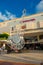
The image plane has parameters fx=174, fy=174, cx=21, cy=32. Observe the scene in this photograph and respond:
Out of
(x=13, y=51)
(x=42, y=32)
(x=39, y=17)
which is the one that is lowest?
(x=13, y=51)

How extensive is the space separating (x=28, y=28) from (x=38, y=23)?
232 centimetres

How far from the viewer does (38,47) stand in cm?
3253

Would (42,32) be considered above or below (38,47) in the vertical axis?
above

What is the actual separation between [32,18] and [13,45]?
12.9 m

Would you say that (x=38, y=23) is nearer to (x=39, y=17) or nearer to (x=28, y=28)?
(x=28, y=28)

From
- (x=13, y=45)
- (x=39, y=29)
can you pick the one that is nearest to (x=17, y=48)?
(x=13, y=45)

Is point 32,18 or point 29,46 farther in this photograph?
point 32,18

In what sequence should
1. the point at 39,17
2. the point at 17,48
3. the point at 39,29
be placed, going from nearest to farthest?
the point at 17,48, the point at 39,29, the point at 39,17

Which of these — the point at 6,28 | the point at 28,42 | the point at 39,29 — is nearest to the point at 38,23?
the point at 39,29

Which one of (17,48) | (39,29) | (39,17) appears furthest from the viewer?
(39,17)

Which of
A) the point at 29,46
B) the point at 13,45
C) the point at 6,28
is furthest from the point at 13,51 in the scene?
the point at 6,28

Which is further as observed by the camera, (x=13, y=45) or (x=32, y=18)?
(x=32, y=18)

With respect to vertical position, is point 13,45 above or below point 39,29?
below

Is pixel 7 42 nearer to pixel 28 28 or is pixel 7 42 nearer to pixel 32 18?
pixel 28 28
